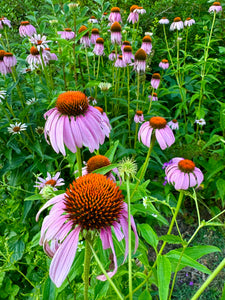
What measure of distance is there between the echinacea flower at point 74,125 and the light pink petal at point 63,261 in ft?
0.90

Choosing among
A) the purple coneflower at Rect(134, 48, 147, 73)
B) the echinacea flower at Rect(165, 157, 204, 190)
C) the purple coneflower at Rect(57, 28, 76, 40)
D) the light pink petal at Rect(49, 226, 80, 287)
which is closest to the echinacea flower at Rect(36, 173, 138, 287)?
the light pink petal at Rect(49, 226, 80, 287)

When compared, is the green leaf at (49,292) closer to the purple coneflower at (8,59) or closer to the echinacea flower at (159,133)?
the echinacea flower at (159,133)

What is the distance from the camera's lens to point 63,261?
46cm

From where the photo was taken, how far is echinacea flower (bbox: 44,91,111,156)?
710 mm

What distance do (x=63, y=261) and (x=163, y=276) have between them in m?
0.25

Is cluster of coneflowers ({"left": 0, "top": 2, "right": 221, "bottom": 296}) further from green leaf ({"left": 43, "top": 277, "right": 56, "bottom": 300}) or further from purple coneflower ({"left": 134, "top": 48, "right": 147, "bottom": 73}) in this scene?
purple coneflower ({"left": 134, "top": 48, "right": 147, "bottom": 73})

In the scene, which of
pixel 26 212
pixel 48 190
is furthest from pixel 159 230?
pixel 48 190

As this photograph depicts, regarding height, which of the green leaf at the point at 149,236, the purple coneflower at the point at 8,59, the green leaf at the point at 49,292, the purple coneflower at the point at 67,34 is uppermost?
the purple coneflower at the point at 67,34

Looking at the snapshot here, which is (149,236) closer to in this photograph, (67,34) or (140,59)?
(140,59)

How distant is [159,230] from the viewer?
1885 millimetres

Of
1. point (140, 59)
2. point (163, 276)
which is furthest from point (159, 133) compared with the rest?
point (140, 59)

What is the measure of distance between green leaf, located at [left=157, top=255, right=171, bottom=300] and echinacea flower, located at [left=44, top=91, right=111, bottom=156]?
0.33 metres

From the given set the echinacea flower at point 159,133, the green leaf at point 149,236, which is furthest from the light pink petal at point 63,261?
the echinacea flower at point 159,133

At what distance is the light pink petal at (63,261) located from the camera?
0.45m
